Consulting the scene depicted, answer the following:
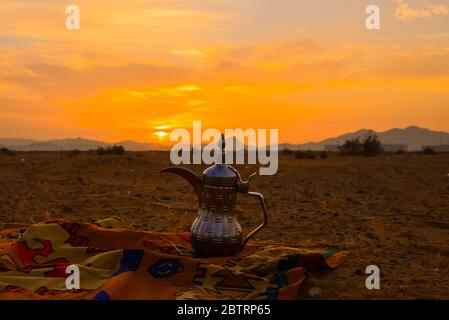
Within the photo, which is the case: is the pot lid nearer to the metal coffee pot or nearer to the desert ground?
the metal coffee pot

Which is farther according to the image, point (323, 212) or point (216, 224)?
point (323, 212)

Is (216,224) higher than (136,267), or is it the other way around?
(216,224)

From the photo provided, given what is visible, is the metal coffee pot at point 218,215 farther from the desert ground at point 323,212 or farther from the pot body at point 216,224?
the desert ground at point 323,212

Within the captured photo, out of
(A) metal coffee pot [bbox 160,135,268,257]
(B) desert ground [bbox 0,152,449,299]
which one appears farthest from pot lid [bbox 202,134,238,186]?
(B) desert ground [bbox 0,152,449,299]

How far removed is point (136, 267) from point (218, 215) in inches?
26.1

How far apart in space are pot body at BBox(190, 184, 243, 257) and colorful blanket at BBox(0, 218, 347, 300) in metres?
0.10

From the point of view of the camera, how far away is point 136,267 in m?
3.32

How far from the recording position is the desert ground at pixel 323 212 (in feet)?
12.1

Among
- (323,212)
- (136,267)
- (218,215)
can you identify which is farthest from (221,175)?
(323,212)

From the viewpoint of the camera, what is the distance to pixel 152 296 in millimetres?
3002

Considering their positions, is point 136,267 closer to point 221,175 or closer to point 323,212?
point 221,175

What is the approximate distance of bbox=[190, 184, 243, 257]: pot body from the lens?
3.56m
